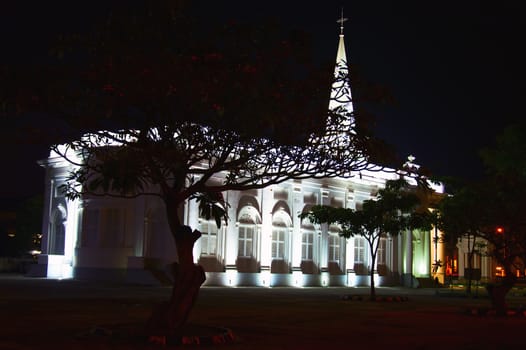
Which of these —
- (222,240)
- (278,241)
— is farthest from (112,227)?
(278,241)

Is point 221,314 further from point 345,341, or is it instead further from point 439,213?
point 439,213

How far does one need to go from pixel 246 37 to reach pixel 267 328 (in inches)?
268

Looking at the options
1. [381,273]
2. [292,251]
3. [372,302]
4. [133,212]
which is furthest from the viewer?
[381,273]

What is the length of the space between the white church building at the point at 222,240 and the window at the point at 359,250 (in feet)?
0.22

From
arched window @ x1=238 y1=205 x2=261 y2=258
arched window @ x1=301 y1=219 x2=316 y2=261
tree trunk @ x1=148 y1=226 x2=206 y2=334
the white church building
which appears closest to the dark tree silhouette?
tree trunk @ x1=148 y1=226 x2=206 y2=334

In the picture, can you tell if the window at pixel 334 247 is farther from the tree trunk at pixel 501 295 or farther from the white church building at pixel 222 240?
the tree trunk at pixel 501 295

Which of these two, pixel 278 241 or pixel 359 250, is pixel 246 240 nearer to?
pixel 278 241

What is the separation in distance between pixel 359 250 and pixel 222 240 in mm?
13153

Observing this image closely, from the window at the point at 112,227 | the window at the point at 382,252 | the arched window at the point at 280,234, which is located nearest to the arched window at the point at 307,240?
the arched window at the point at 280,234

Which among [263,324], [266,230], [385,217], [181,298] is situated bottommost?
[263,324]

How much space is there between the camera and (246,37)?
1294 cm

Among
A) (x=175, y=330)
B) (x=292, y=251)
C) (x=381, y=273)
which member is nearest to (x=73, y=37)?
(x=175, y=330)

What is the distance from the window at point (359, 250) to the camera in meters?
49.4

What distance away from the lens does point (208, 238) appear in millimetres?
39281
